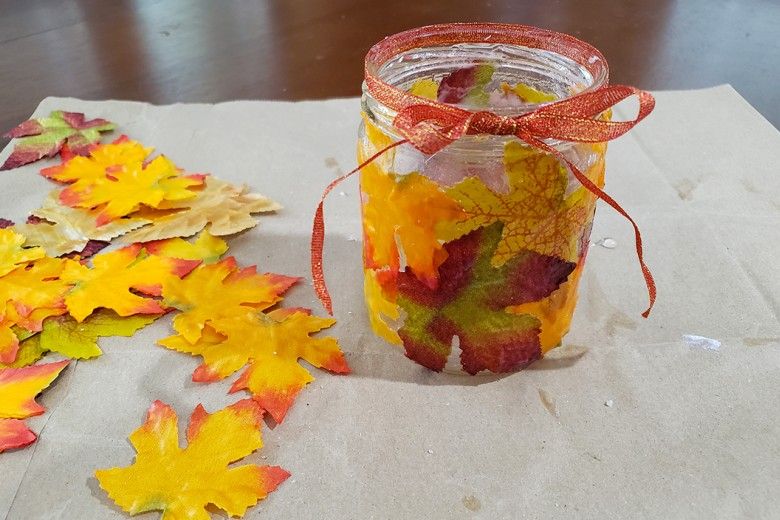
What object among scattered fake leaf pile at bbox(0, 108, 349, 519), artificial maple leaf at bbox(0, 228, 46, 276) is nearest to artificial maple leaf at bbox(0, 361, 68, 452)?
scattered fake leaf pile at bbox(0, 108, 349, 519)

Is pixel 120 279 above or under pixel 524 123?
under

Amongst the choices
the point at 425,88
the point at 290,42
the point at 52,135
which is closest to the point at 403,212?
the point at 425,88

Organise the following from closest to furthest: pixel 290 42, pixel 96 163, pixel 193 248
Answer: pixel 193 248, pixel 96 163, pixel 290 42

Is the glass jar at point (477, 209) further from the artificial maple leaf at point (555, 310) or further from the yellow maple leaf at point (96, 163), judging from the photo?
the yellow maple leaf at point (96, 163)

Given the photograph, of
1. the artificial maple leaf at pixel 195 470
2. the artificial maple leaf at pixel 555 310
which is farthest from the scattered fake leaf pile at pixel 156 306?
the artificial maple leaf at pixel 555 310

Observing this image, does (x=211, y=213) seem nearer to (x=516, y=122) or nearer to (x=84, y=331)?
(x=84, y=331)

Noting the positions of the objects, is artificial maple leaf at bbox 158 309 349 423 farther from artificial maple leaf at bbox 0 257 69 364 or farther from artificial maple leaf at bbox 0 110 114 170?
artificial maple leaf at bbox 0 110 114 170

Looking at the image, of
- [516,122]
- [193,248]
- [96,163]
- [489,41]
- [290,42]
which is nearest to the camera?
[516,122]
